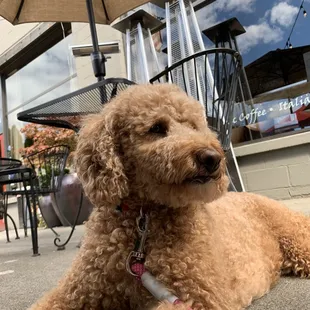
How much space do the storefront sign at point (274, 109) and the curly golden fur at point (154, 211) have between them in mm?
3354

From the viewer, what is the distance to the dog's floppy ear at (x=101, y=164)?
1314mm

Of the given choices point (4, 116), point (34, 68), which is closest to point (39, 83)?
point (34, 68)

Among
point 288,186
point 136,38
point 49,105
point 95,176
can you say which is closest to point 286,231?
point 95,176

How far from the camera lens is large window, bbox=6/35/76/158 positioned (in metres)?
8.28

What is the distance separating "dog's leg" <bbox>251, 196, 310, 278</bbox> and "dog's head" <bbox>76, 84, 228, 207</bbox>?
0.75 meters

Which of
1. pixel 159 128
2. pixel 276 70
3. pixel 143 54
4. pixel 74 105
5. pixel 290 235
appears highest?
pixel 143 54

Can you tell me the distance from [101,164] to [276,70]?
3.93 metres

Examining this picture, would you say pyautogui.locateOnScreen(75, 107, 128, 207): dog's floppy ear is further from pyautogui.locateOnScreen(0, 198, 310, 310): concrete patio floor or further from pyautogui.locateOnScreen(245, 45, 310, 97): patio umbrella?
pyautogui.locateOnScreen(245, 45, 310, 97): patio umbrella

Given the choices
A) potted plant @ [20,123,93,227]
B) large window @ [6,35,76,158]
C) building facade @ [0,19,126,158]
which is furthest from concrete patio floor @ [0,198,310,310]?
large window @ [6,35,76,158]

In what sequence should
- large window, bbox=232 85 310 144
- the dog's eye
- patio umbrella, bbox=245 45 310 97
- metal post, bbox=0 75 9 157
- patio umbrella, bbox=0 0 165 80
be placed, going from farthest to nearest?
metal post, bbox=0 75 9 157 → patio umbrella, bbox=245 45 310 97 → large window, bbox=232 85 310 144 → patio umbrella, bbox=0 0 165 80 → the dog's eye

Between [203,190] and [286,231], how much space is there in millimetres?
934

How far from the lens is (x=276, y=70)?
15.7ft

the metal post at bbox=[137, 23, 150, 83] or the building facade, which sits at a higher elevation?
the building facade

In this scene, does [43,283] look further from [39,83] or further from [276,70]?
[39,83]
